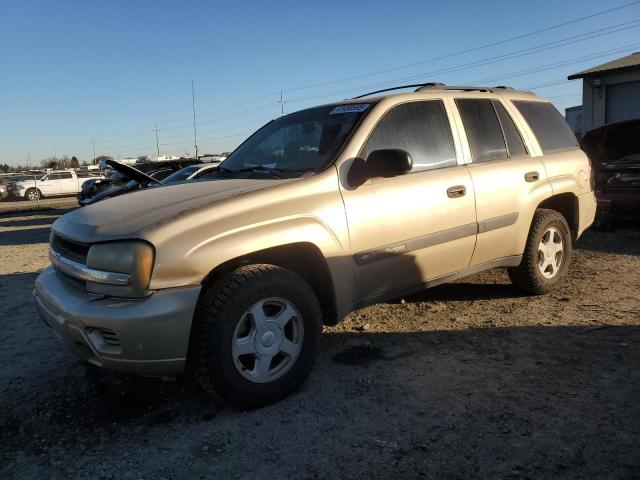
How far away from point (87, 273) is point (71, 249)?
1.36 feet

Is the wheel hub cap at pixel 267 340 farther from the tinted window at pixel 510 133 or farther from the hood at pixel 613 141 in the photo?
the hood at pixel 613 141

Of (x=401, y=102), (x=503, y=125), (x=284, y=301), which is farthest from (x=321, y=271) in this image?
(x=503, y=125)

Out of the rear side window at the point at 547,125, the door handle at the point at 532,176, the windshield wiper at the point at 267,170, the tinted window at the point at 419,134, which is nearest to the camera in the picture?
the windshield wiper at the point at 267,170

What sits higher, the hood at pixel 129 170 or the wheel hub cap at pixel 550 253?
the hood at pixel 129 170

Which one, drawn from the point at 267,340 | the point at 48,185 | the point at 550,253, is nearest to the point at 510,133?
the point at 550,253

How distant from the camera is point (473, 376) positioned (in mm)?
3457

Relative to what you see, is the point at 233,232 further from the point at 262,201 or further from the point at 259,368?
the point at 259,368

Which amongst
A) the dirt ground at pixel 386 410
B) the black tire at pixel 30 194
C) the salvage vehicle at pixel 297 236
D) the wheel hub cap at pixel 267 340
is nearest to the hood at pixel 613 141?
the salvage vehicle at pixel 297 236

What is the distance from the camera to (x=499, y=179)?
172 inches

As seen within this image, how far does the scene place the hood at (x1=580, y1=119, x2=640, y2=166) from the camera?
7893 millimetres

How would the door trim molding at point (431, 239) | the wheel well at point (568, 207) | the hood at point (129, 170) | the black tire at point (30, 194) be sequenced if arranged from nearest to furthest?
1. the door trim molding at point (431, 239)
2. the hood at point (129, 170)
3. the wheel well at point (568, 207)
4. the black tire at point (30, 194)

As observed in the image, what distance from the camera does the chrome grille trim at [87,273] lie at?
277cm

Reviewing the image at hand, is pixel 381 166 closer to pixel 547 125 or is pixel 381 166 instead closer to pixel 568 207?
pixel 547 125

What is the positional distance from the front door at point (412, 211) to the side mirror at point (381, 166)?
2.6 inches
